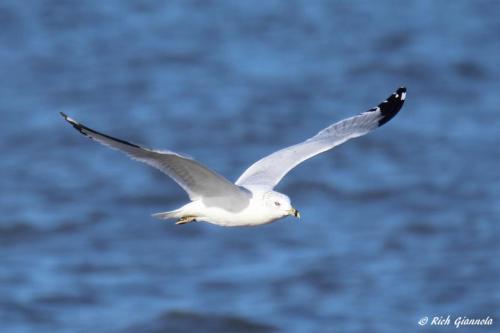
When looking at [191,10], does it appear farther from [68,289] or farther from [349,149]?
[68,289]

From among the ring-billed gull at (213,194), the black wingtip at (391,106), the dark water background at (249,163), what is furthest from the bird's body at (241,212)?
the dark water background at (249,163)

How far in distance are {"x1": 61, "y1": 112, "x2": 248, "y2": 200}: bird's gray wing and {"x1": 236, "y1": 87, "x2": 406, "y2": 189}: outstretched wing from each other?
15.9 inches

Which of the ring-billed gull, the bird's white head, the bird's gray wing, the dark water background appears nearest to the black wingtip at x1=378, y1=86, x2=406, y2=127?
the ring-billed gull

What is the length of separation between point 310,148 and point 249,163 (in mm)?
6601

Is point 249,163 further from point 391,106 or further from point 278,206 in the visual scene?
point 278,206

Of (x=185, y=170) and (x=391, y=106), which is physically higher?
(x=391, y=106)

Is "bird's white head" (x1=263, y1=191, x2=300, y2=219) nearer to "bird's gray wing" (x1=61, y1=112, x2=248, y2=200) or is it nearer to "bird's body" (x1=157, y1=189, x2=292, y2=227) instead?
"bird's body" (x1=157, y1=189, x2=292, y2=227)

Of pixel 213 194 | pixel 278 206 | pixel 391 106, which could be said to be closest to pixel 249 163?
pixel 391 106

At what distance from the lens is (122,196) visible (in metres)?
14.0

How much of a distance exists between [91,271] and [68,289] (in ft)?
1.63

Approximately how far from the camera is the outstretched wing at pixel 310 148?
758cm

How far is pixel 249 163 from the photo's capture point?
47.1ft

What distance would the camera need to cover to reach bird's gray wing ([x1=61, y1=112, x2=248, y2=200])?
6434mm

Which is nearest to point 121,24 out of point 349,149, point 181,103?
point 181,103
